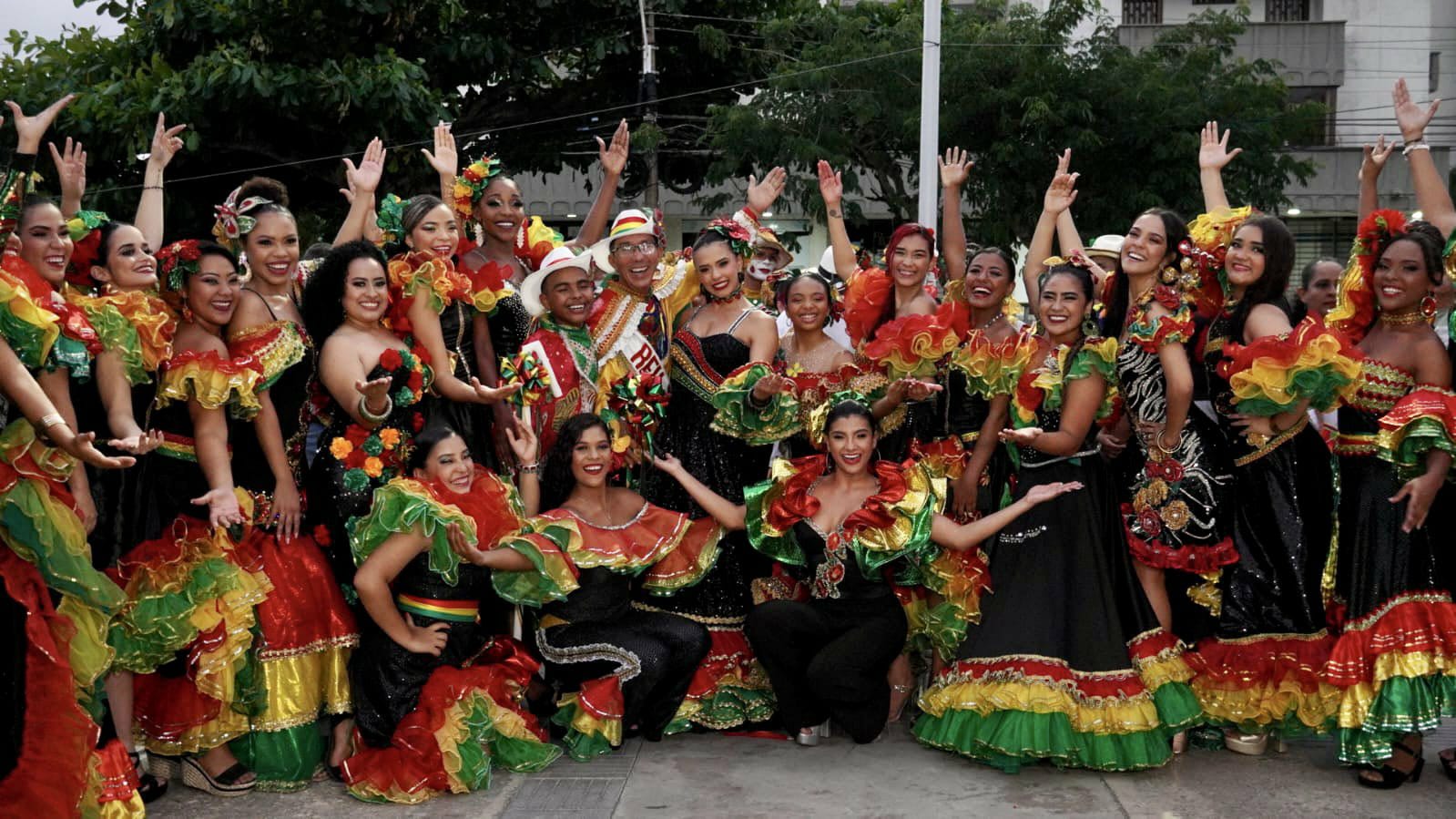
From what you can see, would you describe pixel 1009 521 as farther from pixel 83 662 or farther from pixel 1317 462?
pixel 83 662

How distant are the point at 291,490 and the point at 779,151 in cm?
1266

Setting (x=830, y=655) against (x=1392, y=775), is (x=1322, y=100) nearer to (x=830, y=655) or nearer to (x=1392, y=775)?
(x=1392, y=775)

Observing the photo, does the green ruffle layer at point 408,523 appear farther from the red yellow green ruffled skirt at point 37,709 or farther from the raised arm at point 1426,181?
the raised arm at point 1426,181

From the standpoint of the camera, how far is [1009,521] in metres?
5.05

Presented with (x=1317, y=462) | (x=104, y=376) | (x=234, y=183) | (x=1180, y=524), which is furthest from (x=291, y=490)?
(x=234, y=183)

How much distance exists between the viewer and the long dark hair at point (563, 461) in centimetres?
530

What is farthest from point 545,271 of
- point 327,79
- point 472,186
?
point 327,79

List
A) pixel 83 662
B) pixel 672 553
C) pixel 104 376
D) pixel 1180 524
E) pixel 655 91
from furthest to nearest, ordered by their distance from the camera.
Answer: pixel 655 91 < pixel 672 553 < pixel 1180 524 < pixel 104 376 < pixel 83 662

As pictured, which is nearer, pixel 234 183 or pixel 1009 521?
pixel 1009 521

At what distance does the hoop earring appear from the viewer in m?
4.84

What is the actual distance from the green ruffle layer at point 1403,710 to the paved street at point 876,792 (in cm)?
19

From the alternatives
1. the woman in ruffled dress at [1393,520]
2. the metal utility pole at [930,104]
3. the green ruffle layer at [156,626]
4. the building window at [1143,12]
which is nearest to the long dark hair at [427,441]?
the green ruffle layer at [156,626]

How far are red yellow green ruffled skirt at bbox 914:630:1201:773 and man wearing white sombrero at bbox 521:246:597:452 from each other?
1.90 meters

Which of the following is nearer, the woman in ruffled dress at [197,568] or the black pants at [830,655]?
the woman in ruffled dress at [197,568]
